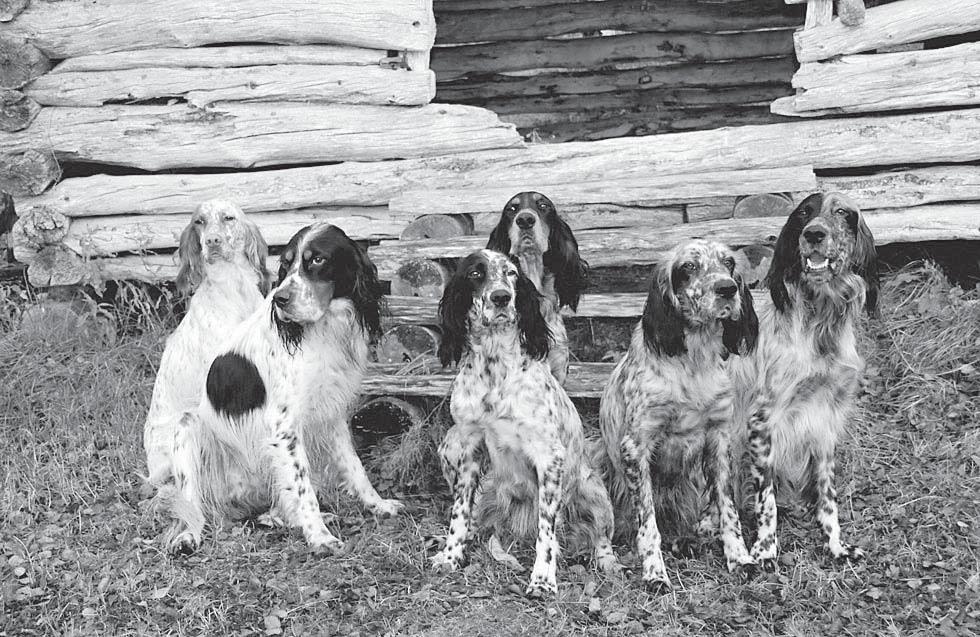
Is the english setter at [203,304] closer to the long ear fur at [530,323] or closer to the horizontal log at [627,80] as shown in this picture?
the long ear fur at [530,323]

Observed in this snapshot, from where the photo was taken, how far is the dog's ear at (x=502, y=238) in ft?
18.7

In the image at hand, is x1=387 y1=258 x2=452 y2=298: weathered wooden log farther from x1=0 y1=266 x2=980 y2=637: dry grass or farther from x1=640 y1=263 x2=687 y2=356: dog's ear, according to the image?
x1=640 y1=263 x2=687 y2=356: dog's ear

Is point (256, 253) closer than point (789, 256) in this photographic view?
No

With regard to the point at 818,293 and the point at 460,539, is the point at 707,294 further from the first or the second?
the point at 460,539

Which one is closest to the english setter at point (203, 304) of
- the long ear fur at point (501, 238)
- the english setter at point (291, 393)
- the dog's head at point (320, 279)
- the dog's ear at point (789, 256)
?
the english setter at point (291, 393)

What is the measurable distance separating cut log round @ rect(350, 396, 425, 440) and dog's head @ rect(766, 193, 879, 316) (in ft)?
6.28

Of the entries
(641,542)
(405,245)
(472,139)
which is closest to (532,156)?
(472,139)

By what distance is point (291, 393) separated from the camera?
5.16 meters

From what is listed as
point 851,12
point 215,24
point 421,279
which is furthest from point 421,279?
point 851,12

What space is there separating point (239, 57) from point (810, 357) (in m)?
4.10

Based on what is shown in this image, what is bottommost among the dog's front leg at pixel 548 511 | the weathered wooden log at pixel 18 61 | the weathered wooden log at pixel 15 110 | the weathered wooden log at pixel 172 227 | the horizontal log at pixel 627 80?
the dog's front leg at pixel 548 511

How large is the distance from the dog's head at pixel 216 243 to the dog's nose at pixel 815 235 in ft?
8.40

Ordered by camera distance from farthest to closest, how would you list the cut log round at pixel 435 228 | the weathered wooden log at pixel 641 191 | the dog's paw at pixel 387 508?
the cut log round at pixel 435 228 < the weathered wooden log at pixel 641 191 < the dog's paw at pixel 387 508

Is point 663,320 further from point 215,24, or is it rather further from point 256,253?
point 215,24
